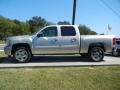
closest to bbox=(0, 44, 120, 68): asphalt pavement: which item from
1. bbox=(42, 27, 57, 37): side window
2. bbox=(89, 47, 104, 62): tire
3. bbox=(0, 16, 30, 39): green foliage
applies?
bbox=(89, 47, 104, 62): tire

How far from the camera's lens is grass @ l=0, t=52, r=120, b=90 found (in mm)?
7699

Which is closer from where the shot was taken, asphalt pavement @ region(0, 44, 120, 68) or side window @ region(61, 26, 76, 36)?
asphalt pavement @ region(0, 44, 120, 68)

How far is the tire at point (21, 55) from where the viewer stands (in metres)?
12.6

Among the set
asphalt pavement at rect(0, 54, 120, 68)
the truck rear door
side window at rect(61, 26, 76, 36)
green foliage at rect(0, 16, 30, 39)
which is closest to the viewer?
asphalt pavement at rect(0, 54, 120, 68)

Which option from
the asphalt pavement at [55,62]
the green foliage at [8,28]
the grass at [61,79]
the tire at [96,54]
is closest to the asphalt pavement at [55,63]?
the asphalt pavement at [55,62]

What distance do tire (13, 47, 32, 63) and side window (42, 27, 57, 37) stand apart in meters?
1.27

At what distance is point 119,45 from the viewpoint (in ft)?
54.1

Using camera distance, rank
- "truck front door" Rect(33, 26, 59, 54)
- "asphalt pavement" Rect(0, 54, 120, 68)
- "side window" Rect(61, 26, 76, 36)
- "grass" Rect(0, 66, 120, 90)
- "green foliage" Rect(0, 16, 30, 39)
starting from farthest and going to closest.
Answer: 1. "green foliage" Rect(0, 16, 30, 39)
2. "side window" Rect(61, 26, 76, 36)
3. "truck front door" Rect(33, 26, 59, 54)
4. "asphalt pavement" Rect(0, 54, 120, 68)
5. "grass" Rect(0, 66, 120, 90)

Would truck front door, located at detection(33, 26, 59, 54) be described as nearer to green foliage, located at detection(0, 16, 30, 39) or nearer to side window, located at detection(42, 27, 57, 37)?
side window, located at detection(42, 27, 57, 37)

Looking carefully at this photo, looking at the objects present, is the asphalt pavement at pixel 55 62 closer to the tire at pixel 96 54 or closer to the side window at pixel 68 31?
the tire at pixel 96 54

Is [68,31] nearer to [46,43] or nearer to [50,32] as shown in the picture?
[50,32]

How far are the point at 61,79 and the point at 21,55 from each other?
14.8ft

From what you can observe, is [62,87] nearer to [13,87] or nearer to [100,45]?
[13,87]

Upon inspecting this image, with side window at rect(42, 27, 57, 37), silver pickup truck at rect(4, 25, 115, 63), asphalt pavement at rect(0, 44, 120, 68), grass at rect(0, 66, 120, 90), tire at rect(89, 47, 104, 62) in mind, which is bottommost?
grass at rect(0, 66, 120, 90)
